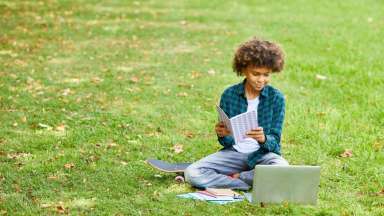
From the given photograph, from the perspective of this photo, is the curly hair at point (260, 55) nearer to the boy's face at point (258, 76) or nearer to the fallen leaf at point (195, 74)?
the boy's face at point (258, 76)

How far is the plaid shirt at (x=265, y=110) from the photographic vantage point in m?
5.36

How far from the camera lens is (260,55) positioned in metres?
5.23

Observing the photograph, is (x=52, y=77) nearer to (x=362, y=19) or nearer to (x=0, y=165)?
(x=0, y=165)

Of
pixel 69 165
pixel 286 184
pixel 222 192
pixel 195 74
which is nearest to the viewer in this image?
pixel 286 184

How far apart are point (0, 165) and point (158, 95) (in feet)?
9.52

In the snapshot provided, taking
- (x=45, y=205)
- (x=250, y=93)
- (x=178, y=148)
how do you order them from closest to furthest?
(x=45, y=205)
(x=250, y=93)
(x=178, y=148)

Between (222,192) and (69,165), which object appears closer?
(222,192)

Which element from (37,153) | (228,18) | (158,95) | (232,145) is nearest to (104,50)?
(158,95)

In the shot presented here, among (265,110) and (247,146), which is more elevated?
(265,110)

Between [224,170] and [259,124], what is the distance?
0.45 m

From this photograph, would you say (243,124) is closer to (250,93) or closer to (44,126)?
(250,93)

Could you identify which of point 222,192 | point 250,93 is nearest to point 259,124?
point 250,93

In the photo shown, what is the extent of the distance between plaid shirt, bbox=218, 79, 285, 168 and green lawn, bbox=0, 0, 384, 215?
50 cm

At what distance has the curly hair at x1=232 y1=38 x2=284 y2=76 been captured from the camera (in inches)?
206
